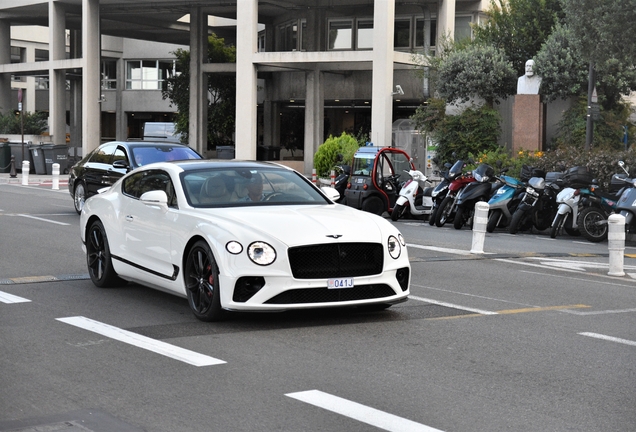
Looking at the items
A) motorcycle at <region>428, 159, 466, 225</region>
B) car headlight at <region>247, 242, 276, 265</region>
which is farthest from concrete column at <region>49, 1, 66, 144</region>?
car headlight at <region>247, 242, 276, 265</region>

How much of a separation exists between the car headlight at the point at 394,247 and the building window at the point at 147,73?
61.5m

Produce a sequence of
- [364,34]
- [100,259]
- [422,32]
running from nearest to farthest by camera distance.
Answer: [100,259]
[422,32]
[364,34]

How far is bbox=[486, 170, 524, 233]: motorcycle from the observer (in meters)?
20.3

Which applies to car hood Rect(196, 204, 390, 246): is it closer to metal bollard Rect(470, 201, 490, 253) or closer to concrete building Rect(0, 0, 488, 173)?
metal bollard Rect(470, 201, 490, 253)

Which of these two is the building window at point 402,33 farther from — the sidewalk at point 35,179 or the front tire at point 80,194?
the front tire at point 80,194

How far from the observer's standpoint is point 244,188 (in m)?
9.99

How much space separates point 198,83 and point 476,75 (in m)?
25.0

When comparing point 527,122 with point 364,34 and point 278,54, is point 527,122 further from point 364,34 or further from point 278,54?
point 364,34

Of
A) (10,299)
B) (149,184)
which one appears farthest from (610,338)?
(10,299)

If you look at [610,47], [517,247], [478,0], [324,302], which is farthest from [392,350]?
[478,0]

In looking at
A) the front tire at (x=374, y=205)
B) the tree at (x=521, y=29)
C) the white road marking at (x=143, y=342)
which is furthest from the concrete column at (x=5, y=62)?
the white road marking at (x=143, y=342)

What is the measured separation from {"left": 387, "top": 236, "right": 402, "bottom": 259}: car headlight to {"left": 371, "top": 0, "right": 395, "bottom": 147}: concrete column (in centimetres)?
3129

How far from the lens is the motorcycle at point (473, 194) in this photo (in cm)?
2098

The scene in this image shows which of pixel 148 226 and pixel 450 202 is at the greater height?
pixel 148 226
